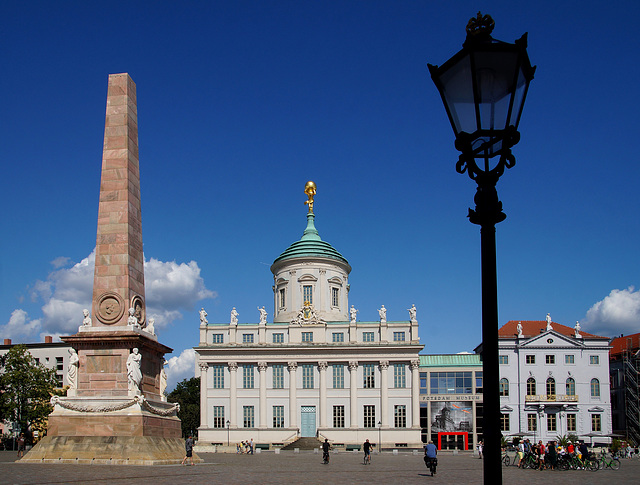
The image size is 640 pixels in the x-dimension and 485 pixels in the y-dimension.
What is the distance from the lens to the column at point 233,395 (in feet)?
253

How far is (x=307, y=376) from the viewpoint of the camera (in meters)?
77.9

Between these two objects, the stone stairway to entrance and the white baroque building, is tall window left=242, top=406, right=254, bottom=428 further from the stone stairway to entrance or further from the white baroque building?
the white baroque building

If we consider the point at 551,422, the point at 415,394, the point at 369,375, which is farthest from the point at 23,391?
the point at 551,422

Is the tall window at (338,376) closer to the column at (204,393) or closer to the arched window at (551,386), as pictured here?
the column at (204,393)

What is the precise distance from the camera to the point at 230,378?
78.3 meters

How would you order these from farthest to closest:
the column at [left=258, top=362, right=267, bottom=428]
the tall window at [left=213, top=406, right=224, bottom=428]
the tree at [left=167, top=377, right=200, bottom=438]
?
the tree at [left=167, top=377, right=200, bottom=438], the tall window at [left=213, top=406, right=224, bottom=428], the column at [left=258, top=362, right=267, bottom=428]

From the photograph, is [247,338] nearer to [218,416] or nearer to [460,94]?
[218,416]

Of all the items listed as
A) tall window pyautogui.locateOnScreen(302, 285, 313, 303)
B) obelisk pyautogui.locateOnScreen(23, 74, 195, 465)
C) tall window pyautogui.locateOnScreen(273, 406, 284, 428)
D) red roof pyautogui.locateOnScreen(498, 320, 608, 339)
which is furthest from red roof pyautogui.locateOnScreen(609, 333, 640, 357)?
obelisk pyautogui.locateOnScreen(23, 74, 195, 465)

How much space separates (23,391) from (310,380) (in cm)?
2902

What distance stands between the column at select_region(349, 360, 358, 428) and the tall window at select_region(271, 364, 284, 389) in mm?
7524

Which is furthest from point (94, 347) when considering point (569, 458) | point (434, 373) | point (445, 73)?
point (434, 373)

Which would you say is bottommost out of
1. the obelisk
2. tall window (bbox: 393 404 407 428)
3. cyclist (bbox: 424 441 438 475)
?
tall window (bbox: 393 404 407 428)

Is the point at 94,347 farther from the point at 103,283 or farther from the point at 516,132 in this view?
the point at 516,132

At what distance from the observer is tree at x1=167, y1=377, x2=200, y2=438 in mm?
103438
